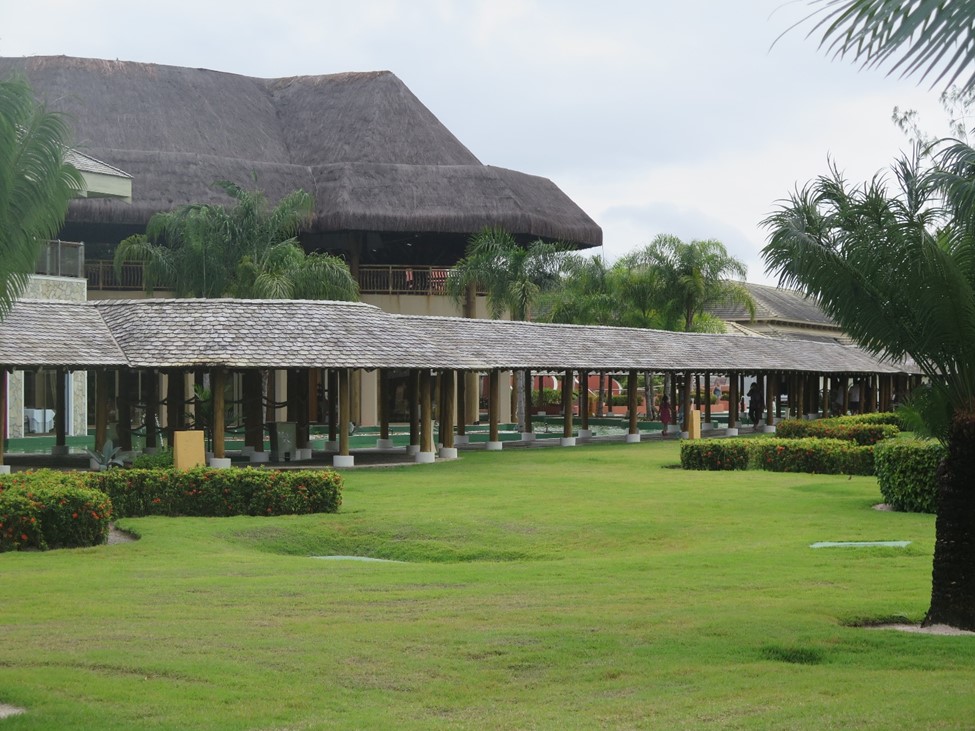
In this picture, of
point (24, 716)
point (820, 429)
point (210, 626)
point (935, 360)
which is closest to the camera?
point (24, 716)

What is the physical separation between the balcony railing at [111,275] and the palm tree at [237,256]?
354 centimetres

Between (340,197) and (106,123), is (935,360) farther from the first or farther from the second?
(106,123)

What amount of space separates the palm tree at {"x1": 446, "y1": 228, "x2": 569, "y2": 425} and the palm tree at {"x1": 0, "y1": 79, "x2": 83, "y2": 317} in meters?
29.0

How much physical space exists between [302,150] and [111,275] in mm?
10335

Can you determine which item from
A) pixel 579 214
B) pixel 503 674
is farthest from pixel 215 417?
pixel 579 214

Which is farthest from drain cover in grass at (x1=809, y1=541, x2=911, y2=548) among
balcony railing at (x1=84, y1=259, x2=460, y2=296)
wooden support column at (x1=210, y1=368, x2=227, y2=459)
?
balcony railing at (x1=84, y1=259, x2=460, y2=296)

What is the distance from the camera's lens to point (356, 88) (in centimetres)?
5288

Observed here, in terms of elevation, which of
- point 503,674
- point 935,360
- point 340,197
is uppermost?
point 340,197

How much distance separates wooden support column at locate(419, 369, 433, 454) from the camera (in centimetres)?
2856

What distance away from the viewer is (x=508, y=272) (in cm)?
4306

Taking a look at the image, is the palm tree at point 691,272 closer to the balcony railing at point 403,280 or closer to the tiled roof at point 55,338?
the balcony railing at point 403,280

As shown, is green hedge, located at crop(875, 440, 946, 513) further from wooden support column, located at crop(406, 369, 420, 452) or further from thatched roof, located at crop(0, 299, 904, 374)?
wooden support column, located at crop(406, 369, 420, 452)

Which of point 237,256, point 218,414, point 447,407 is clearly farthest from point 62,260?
point 447,407

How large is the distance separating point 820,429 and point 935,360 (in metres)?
19.5
